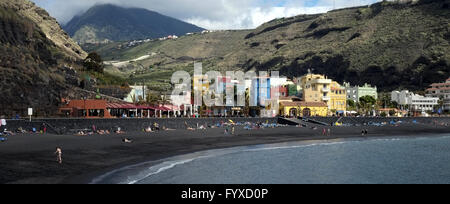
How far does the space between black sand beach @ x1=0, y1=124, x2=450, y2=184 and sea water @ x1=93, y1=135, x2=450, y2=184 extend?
1914mm

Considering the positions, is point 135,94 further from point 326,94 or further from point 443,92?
point 443,92

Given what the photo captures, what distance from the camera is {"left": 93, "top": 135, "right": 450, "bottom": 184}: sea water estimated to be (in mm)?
30780

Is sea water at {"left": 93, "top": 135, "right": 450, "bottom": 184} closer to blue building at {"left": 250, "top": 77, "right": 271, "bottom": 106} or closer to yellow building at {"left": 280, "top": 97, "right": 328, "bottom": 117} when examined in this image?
yellow building at {"left": 280, "top": 97, "right": 328, "bottom": 117}

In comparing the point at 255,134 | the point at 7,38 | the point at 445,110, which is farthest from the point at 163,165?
the point at 445,110

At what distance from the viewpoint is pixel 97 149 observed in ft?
126

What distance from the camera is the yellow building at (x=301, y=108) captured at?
312 feet

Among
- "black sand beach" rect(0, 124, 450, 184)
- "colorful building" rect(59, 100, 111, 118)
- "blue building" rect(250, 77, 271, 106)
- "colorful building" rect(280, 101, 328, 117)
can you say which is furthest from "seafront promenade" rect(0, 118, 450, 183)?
"blue building" rect(250, 77, 271, 106)

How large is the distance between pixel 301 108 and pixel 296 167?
59632 millimetres

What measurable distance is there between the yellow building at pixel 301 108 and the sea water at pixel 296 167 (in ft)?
133

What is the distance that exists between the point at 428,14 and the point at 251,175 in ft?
602

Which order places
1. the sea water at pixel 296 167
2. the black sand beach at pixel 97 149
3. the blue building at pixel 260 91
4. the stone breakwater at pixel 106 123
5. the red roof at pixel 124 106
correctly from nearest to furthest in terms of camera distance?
the black sand beach at pixel 97 149 → the sea water at pixel 296 167 → the stone breakwater at pixel 106 123 → the red roof at pixel 124 106 → the blue building at pixel 260 91

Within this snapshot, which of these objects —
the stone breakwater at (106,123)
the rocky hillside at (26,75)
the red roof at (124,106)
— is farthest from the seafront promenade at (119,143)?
the rocky hillside at (26,75)

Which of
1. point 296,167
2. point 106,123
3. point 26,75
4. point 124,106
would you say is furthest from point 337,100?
point 296,167

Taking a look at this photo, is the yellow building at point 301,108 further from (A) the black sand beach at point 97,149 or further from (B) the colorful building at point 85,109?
(B) the colorful building at point 85,109
